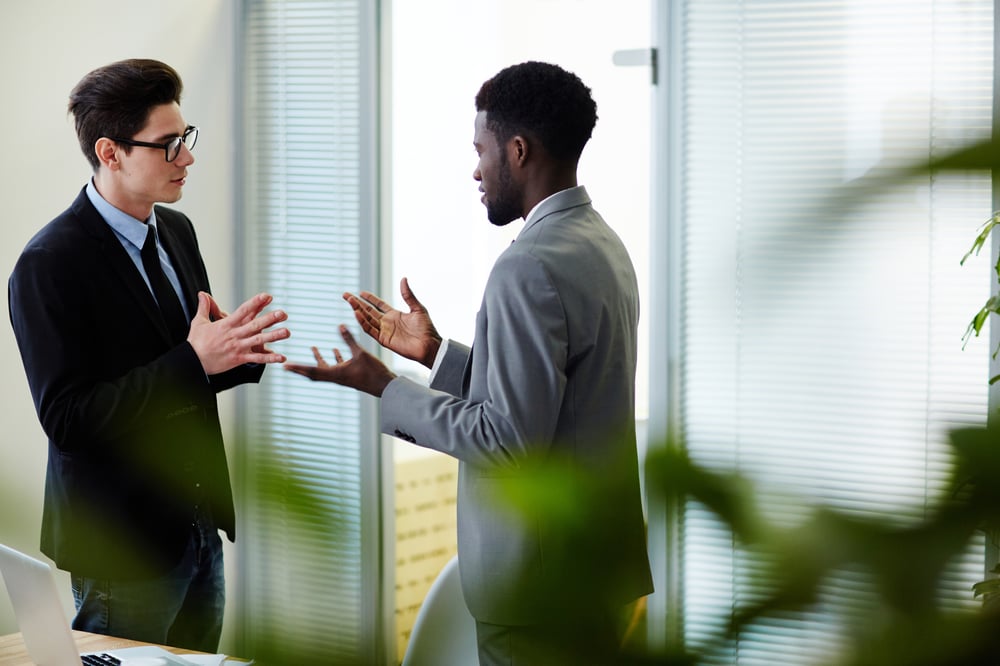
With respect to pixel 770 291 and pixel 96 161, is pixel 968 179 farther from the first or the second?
Result: pixel 96 161

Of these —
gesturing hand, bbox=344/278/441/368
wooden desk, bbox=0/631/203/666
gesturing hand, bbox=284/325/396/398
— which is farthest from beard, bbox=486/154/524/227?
wooden desk, bbox=0/631/203/666

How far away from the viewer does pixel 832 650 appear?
171 millimetres

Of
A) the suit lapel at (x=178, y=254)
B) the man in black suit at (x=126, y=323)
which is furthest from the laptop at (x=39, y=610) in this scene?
the suit lapel at (x=178, y=254)

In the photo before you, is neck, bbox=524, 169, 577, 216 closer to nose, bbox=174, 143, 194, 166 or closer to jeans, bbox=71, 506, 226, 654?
nose, bbox=174, 143, 194, 166

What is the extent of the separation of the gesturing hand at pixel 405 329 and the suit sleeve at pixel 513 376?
0.29 meters

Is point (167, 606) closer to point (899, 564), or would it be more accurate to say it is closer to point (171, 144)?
point (171, 144)

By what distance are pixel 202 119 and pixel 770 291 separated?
2.35 metres

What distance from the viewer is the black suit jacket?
0.27 metres

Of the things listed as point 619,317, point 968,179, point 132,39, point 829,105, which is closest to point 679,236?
point 829,105

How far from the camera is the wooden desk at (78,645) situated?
1.52 meters

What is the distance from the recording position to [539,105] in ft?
5.50

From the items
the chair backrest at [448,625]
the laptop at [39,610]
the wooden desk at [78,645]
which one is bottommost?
the chair backrest at [448,625]

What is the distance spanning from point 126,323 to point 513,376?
0.82 m

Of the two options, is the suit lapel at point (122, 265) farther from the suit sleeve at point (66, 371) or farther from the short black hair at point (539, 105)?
the short black hair at point (539, 105)
